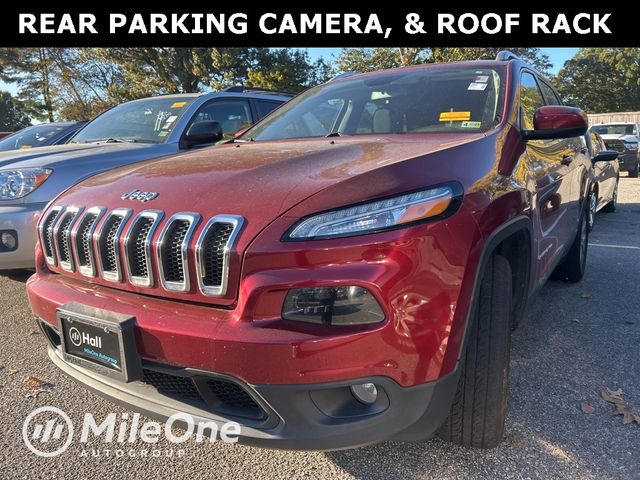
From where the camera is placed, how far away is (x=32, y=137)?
7336 mm

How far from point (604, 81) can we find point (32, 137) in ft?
155

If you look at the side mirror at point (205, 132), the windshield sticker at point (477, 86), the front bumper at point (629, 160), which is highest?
the windshield sticker at point (477, 86)

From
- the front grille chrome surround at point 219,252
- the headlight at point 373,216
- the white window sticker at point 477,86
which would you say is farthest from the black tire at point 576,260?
the front grille chrome surround at point 219,252

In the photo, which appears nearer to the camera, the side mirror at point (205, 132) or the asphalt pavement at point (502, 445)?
the asphalt pavement at point (502, 445)

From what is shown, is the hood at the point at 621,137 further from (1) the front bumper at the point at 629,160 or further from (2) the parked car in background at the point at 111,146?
(2) the parked car in background at the point at 111,146

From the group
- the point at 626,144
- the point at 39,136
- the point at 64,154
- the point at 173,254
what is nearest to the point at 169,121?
the point at 64,154

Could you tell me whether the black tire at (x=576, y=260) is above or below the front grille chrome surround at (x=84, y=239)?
below

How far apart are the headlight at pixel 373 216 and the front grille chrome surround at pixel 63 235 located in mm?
1063

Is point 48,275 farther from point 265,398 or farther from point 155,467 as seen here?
point 265,398

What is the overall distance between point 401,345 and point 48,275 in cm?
162

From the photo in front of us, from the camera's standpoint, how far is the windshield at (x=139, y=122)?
16.0ft

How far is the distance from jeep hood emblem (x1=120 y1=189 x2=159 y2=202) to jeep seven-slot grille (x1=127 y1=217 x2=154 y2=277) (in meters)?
0.12

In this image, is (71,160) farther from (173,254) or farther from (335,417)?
(335,417)

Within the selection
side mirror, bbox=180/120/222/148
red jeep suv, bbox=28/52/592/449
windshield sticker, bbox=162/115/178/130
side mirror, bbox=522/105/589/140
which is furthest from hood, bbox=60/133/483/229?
windshield sticker, bbox=162/115/178/130
